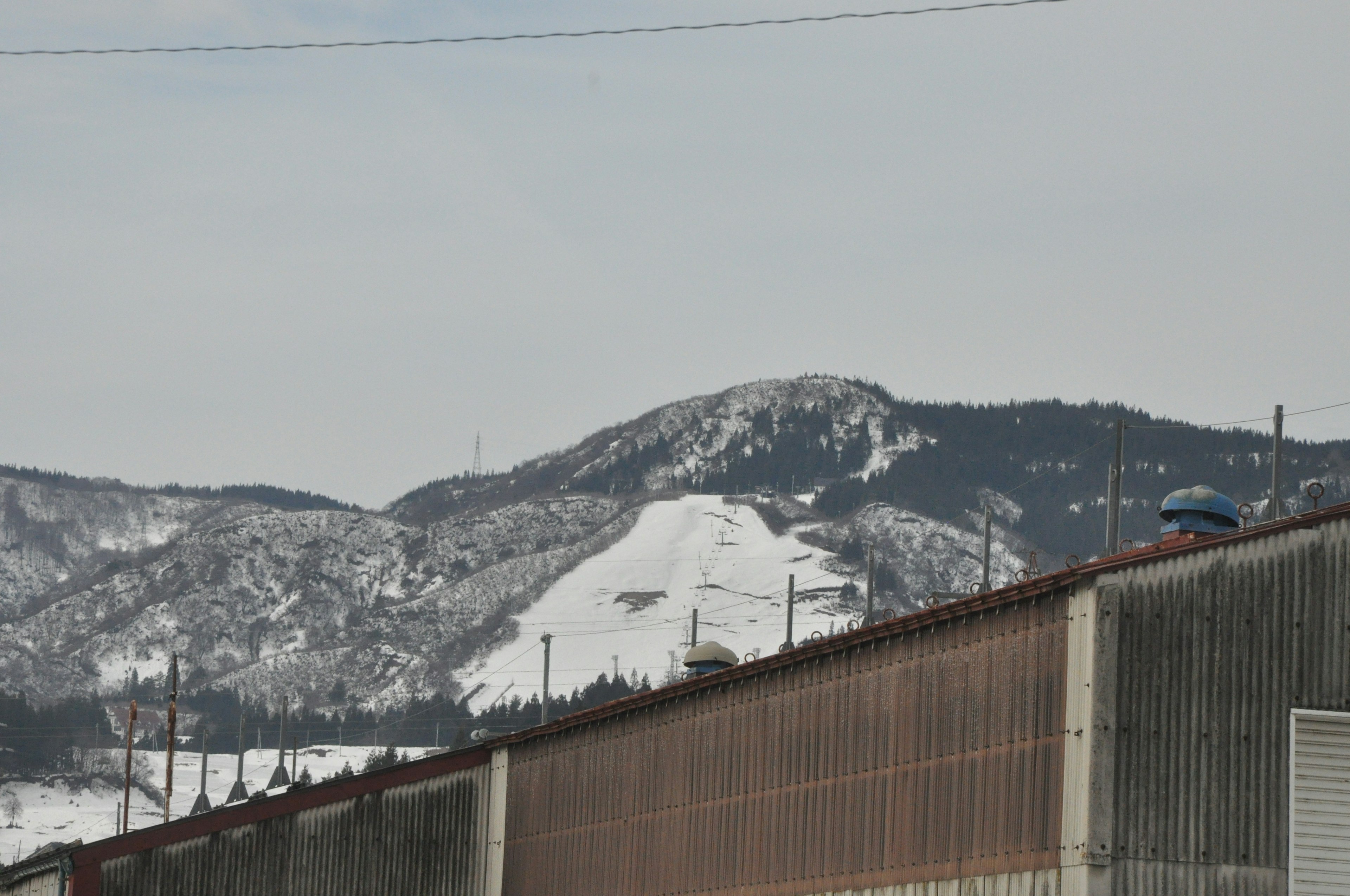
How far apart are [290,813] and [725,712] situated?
917 centimetres

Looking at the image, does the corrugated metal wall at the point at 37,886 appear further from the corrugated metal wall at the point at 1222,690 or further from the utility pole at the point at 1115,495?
the utility pole at the point at 1115,495

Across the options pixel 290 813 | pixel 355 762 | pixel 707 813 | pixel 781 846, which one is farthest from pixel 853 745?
pixel 355 762

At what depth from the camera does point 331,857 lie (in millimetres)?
32594

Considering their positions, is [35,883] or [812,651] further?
[35,883]

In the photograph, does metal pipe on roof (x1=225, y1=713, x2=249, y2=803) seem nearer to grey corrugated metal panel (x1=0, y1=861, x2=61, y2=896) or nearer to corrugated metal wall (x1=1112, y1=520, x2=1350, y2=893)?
grey corrugated metal panel (x1=0, y1=861, x2=61, y2=896)

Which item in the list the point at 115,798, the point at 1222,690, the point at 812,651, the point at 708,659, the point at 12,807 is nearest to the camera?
the point at 1222,690

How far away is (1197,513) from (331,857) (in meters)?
16.9

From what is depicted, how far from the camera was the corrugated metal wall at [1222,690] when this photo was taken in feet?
65.5

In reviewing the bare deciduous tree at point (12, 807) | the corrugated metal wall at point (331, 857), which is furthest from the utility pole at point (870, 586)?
the bare deciduous tree at point (12, 807)

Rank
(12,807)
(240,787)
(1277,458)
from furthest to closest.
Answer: (12,807)
(240,787)
(1277,458)

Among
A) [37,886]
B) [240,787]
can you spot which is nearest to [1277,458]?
[37,886]

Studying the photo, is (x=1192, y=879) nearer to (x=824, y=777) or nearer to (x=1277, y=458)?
(x=824, y=777)

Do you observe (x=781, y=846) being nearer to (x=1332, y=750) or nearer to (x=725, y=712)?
(x=725, y=712)

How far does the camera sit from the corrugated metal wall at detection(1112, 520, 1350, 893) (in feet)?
65.5
